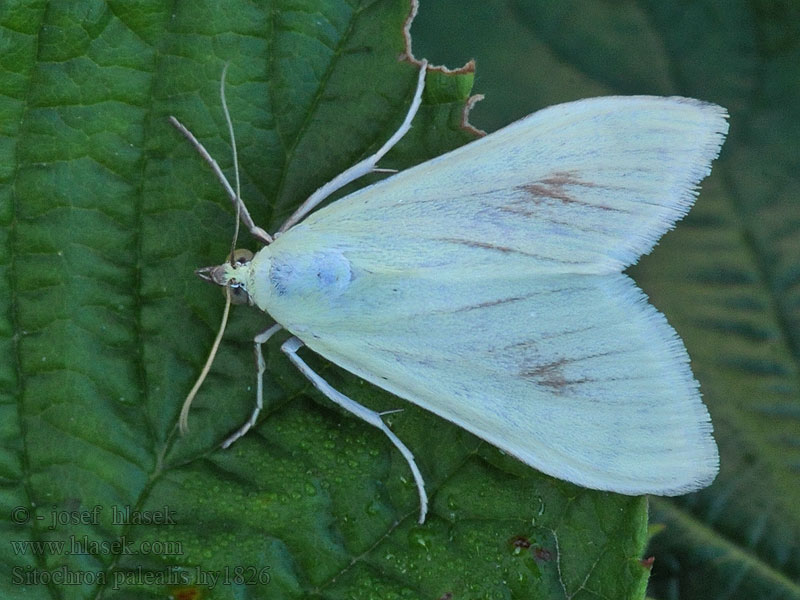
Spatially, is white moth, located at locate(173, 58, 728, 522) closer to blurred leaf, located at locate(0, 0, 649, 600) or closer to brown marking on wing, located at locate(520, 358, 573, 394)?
brown marking on wing, located at locate(520, 358, 573, 394)

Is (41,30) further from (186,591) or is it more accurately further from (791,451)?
(791,451)

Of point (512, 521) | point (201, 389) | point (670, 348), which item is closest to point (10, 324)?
point (201, 389)

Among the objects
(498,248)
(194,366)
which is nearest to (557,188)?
(498,248)

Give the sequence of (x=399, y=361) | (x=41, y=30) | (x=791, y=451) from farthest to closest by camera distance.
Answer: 1. (x=791, y=451)
2. (x=399, y=361)
3. (x=41, y=30)

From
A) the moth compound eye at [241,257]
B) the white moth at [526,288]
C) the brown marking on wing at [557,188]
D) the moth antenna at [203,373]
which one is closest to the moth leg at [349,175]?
the white moth at [526,288]

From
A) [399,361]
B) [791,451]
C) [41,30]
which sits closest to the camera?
[41,30]

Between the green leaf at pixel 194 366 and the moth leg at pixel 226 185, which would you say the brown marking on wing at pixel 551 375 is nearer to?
the green leaf at pixel 194 366
